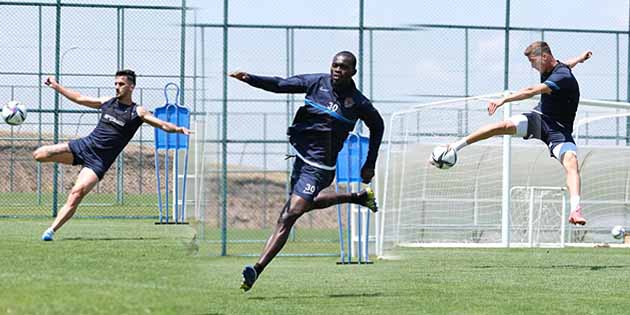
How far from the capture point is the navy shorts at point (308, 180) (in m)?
9.27

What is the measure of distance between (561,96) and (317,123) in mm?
4188

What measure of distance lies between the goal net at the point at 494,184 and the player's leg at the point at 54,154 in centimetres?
571

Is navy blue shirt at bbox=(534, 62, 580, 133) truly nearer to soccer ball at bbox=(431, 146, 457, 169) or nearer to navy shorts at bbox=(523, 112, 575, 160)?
navy shorts at bbox=(523, 112, 575, 160)

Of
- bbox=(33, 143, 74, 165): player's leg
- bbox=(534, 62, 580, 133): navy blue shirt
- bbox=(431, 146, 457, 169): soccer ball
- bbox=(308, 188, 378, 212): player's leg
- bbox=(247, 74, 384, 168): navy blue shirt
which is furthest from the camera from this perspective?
bbox=(33, 143, 74, 165): player's leg

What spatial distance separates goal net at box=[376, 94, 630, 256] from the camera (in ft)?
64.7

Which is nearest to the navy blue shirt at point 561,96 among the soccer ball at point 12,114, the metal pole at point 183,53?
the soccer ball at point 12,114

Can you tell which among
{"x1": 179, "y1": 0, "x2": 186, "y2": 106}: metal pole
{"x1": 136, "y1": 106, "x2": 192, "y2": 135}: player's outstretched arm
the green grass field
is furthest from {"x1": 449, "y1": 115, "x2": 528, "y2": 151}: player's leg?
{"x1": 179, "y1": 0, "x2": 186, "y2": 106}: metal pole

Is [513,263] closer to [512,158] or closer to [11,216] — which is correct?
[512,158]

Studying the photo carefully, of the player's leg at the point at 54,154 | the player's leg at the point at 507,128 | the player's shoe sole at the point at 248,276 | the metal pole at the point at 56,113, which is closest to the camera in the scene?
the player's shoe sole at the point at 248,276

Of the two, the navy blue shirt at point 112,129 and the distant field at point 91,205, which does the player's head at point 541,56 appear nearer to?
the navy blue shirt at point 112,129

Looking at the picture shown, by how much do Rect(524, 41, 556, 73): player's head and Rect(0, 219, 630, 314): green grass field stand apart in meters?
2.12

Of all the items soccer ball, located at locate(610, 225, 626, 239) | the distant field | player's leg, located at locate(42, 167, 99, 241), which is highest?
player's leg, located at locate(42, 167, 99, 241)

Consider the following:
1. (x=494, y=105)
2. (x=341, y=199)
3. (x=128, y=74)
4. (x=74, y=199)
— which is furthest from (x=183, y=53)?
(x=341, y=199)

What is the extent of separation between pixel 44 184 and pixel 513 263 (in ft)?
61.6
